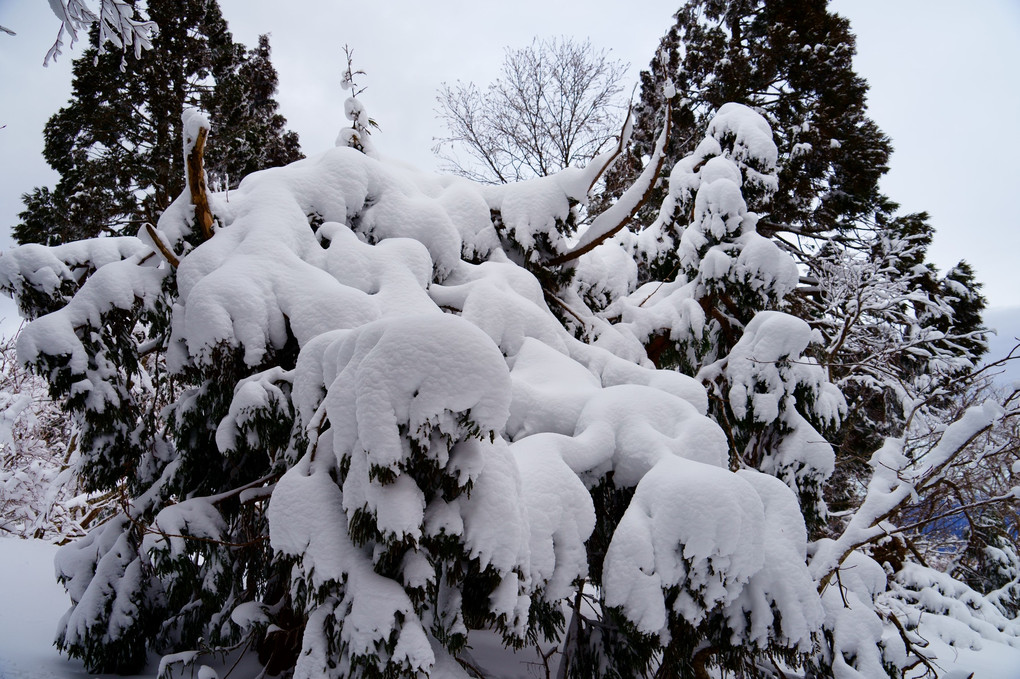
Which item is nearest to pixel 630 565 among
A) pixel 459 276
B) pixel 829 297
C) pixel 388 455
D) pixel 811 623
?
pixel 811 623

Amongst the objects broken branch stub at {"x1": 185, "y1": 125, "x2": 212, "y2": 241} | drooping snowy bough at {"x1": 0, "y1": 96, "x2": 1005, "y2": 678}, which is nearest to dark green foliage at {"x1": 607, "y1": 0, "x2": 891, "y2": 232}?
drooping snowy bough at {"x1": 0, "y1": 96, "x2": 1005, "y2": 678}

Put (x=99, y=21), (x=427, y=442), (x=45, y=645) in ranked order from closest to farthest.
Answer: (x=427, y=442), (x=99, y=21), (x=45, y=645)

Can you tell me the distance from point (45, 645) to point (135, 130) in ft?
31.6

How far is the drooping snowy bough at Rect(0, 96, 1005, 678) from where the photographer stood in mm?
1602

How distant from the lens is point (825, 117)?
10.4 m

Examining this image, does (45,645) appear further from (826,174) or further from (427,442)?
(826,174)

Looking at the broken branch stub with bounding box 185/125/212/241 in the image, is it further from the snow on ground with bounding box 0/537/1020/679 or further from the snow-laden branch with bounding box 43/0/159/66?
the snow on ground with bounding box 0/537/1020/679

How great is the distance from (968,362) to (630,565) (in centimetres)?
910

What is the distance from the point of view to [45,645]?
2902mm

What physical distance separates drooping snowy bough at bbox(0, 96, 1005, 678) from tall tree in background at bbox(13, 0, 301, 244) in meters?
6.95

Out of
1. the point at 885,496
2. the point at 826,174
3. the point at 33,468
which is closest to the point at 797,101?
the point at 826,174

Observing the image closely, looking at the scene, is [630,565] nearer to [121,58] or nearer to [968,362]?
[968,362]

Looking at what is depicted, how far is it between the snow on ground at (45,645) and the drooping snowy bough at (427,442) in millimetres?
159

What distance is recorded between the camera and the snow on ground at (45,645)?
2584 millimetres
